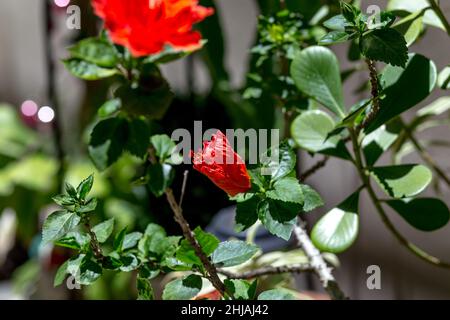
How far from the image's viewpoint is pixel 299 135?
1.64ft

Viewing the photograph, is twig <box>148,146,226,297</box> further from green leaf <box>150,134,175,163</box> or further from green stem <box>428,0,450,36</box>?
green stem <box>428,0,450,36</box>

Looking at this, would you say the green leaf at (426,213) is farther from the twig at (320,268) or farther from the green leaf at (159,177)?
the green leaf at (159,177)

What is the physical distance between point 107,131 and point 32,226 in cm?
85

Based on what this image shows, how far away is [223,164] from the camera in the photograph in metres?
0.39

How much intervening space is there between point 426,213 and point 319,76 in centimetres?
13

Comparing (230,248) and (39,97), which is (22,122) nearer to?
(39,97)

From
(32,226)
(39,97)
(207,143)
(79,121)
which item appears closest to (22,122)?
(79,121)

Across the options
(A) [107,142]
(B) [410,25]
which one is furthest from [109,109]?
(B) [410,25]

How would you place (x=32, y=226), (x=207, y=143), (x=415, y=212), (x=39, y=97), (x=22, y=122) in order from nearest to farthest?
(x=207, y=143), (x=415, y=212), (x=32, y=226), (x=22, y=122), (x=39, y=97)

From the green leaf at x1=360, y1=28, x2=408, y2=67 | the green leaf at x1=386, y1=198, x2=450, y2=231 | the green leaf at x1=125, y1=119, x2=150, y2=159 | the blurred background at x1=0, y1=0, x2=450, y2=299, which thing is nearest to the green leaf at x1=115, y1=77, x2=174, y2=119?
the green leaf at x1=125, y1=119, x2=150, y2=159

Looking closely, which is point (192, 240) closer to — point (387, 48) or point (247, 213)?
point (247, 213)

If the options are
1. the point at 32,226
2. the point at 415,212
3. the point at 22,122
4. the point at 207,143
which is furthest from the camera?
the point at 22,122

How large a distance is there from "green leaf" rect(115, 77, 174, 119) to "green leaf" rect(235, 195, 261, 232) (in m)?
0.08

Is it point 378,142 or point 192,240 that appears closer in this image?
point 192,240
